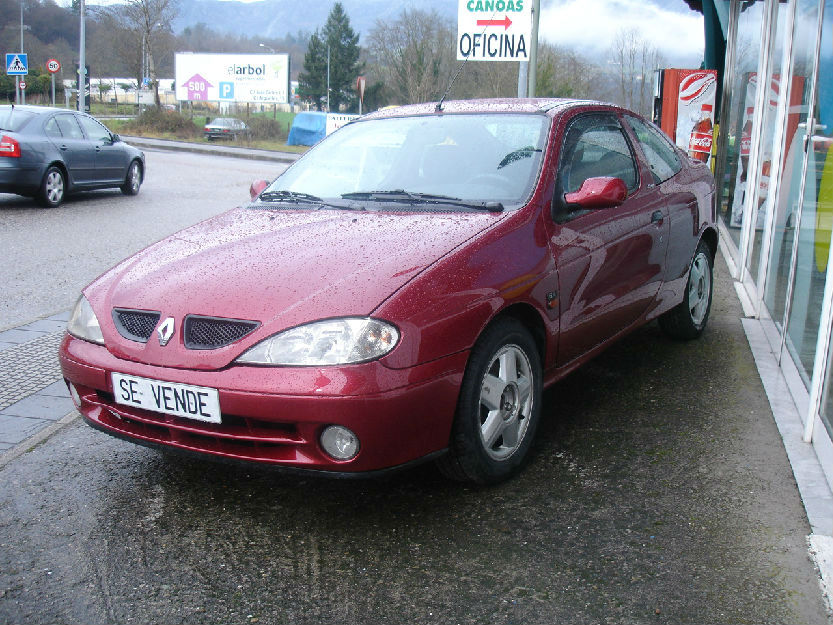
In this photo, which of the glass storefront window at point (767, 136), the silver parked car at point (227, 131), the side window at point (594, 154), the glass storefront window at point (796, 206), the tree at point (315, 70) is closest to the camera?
the side window at point (594, 154)

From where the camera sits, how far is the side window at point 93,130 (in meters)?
14.2

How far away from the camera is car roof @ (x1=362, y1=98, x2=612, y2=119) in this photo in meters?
4.53

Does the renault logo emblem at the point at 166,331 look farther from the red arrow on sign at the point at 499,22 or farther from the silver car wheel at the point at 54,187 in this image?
the silver car wheel at the point at 54,187

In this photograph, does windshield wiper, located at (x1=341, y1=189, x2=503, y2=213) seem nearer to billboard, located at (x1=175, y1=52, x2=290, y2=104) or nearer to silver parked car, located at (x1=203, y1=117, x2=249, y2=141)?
silver parked car, located at (x1=203, y1=117, x2=249, y2=141)

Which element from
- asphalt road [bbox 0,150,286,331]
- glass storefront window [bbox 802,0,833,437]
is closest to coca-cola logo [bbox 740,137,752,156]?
glass storefront window [bbox 802,0,833,437]

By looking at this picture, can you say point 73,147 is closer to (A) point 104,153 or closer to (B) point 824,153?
(A) point 104,153

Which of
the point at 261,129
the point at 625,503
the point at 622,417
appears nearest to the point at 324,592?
the point at 625,503

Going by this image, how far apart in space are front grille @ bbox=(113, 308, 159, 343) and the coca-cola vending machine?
37.2 feet

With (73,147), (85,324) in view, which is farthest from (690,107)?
(85,324)

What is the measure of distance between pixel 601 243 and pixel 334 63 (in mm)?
92606

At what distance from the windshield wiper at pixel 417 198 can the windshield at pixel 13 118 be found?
33.2 feet

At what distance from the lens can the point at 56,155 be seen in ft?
43.0

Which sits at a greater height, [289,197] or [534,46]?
[534,46]

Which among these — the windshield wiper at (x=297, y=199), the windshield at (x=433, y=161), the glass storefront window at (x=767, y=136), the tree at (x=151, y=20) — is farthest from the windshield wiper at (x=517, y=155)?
the tree at (x=151, y=20)
